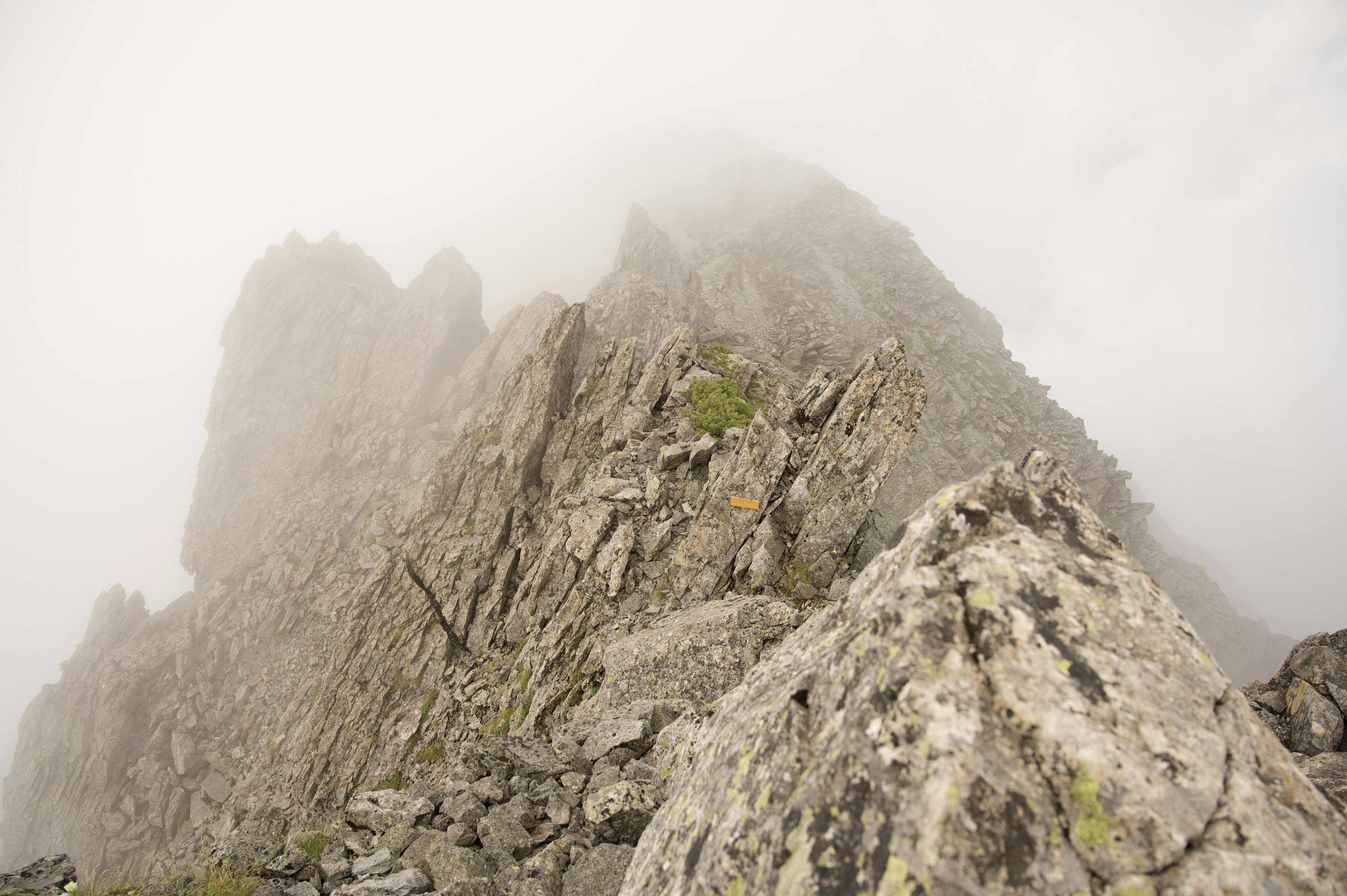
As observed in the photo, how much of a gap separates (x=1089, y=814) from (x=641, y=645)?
14.2 m

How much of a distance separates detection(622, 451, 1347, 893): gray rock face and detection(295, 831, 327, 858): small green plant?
10423mm

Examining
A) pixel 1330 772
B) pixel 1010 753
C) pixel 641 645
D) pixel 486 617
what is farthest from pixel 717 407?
pixel 1010 753

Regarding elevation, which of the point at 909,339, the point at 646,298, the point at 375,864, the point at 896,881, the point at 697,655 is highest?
the point at 909,339

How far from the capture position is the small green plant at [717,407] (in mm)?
27766

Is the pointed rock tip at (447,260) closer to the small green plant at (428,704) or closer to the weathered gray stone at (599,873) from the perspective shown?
the small green plant at (428,704)

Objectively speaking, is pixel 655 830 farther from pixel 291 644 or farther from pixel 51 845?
pixel 51 845

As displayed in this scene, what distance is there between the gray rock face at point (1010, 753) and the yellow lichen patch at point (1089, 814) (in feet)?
0.03

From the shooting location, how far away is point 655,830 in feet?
22.2

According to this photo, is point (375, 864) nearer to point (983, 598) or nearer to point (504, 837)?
point (504, 837)

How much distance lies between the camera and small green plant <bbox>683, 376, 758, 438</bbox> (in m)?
27.8

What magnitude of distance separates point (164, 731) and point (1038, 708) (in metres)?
70.0

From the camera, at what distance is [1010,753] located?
4.11 metres

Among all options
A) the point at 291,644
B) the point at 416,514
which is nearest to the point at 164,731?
the point at 291,644

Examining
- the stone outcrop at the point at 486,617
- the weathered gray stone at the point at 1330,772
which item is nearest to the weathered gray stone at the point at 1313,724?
the weathered gray stone at the point at 1330,772
